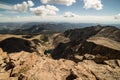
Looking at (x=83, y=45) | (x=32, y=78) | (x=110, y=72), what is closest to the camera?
(x=32, y=78)

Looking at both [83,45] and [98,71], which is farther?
[83,45]

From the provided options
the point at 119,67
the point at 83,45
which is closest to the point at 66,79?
the point at 119,67

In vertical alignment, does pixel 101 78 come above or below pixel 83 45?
above

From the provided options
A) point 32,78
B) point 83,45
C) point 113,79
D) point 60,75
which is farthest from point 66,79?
point 83,45

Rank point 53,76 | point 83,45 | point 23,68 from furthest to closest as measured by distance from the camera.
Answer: point 83,45
point 23,68
point 53,76

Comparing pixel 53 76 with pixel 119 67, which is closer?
pixel 53 76

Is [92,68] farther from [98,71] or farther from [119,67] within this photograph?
[119,67]

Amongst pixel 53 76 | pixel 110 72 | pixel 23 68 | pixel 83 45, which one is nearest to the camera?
pixel 53 76

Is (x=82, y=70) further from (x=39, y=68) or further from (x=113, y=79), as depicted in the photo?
(x=39, y=68)

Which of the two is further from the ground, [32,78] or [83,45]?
[32,78]

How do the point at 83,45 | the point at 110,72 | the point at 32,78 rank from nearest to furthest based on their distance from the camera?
1. the point at 32,78
2. the point at 110,72
3. the point at 83,45
